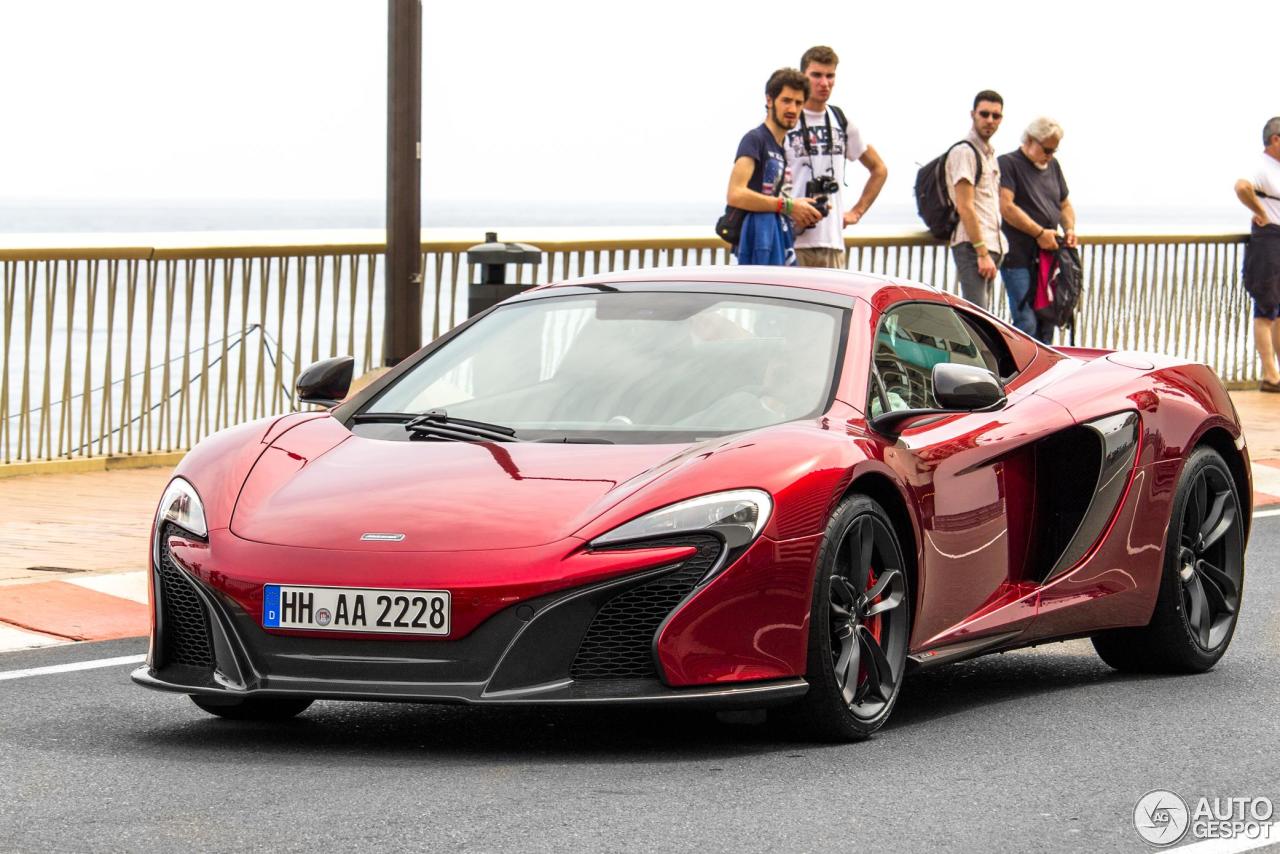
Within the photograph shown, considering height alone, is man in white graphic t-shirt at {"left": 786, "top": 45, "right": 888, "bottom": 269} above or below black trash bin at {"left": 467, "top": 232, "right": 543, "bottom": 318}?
above

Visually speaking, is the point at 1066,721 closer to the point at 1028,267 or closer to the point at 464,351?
the point at 464,351

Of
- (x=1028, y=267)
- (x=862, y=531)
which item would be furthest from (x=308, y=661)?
(x=1028, y=267)

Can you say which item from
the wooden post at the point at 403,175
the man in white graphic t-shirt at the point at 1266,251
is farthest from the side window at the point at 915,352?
the man in white graphic t-shirt at the point at 1266,251

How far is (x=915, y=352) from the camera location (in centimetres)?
721

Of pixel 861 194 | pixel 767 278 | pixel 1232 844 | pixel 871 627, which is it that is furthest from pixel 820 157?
pixel 1232 844

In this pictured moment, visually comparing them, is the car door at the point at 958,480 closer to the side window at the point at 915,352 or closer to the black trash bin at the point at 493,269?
the side window at the point at 915,352

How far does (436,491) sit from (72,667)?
212cm

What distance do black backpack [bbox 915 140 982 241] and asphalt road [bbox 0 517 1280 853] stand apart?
7447mm

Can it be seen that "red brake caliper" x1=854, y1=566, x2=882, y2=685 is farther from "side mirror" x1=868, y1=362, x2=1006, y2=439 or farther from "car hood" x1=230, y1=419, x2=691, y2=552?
"car hood" x1=230, y1=419, x2=691, y2=552

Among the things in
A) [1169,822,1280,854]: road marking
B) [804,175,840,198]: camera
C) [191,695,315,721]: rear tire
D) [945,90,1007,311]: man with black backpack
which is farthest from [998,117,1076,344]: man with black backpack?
[1169,822,1280,854]: road marking

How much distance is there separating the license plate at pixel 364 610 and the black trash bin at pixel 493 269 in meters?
4.97

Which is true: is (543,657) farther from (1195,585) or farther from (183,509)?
(1195,585)

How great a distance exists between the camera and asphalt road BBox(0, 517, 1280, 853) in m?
5.14

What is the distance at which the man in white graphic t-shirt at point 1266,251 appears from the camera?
17734mm
